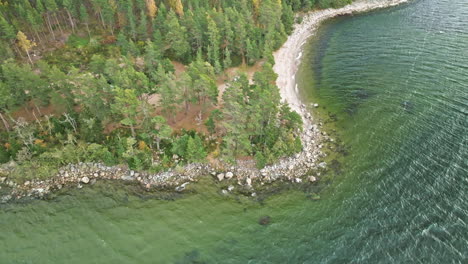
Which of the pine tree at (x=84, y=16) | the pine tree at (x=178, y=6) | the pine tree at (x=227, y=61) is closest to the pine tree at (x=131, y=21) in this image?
the pine tree at (x=84, y=16)

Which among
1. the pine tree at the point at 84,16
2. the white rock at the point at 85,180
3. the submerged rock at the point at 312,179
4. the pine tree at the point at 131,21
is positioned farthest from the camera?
the pine tree at the point at 84,16

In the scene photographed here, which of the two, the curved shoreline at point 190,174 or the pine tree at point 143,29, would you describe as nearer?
the curved shoreline at point 190,174

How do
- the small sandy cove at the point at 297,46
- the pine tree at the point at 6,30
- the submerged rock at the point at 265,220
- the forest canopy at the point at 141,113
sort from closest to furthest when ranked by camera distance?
1. the submerged rock at the point at 265,220
2. the forest canopy at the point at 141,113
3. the small sandy cove at the point at 297,46
4. the pine tree at the point at 6,30

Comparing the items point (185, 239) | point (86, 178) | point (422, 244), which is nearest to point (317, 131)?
point (422, 244)

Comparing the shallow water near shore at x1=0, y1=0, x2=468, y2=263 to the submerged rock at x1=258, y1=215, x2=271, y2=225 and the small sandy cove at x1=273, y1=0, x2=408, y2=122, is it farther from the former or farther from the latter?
the small sandy cove at x1=273, y1=0, x2=408, y2=122

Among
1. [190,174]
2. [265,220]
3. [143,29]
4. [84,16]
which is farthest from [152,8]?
[265,220]

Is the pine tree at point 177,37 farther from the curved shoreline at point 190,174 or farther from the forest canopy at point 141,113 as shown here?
the curved shoreline at point 190,174

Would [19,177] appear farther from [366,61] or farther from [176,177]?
[366,61]

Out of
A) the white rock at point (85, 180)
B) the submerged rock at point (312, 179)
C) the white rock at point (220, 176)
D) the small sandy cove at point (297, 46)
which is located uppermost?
the small sandy cove at point (297, 46)

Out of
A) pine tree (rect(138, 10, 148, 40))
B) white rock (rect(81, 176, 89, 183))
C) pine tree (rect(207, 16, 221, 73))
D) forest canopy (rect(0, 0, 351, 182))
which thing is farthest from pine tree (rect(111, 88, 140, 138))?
pine tree (rect(138, 10, 148, 40))
